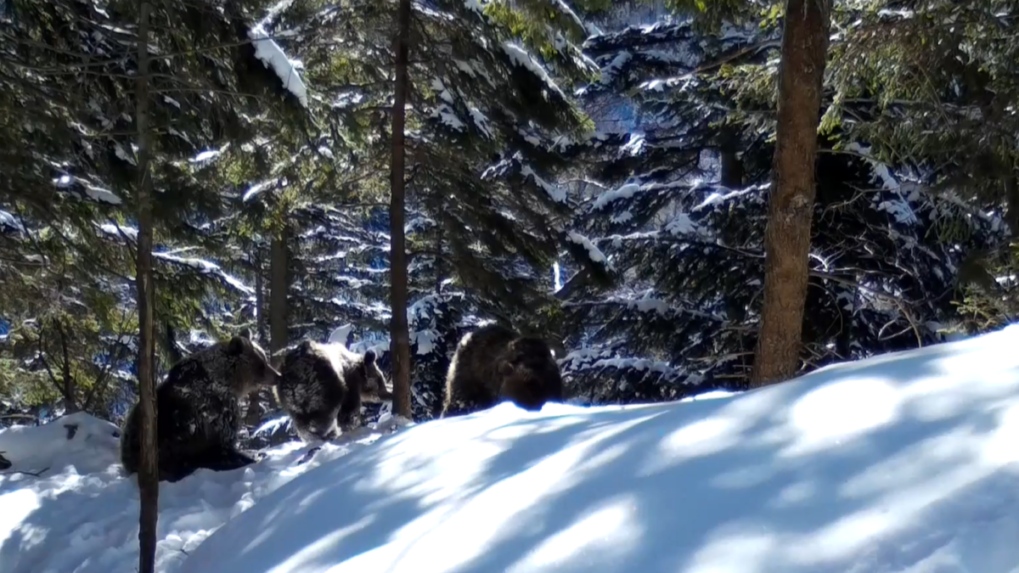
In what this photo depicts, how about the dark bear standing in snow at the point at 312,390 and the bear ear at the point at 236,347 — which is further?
the dark bear standing in snow at the point at 312,390

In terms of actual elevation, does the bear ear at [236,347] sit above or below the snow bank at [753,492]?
above

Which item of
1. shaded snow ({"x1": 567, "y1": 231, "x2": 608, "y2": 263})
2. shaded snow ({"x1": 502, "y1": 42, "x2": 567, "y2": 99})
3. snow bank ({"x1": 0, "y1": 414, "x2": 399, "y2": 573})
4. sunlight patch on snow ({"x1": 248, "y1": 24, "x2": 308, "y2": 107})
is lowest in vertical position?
snow bank ({"x1": 0, "y1": 414, "x2": 399, "y2": 573})

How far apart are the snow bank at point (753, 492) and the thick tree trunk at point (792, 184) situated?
3.05 m

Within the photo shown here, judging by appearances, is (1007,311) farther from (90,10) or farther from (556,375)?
(90,10)

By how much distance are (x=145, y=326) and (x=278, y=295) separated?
13.9 metres

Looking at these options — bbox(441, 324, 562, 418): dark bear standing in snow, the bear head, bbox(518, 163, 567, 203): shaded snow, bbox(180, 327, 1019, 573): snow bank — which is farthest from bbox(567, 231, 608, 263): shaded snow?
bbox(180, 327, 1019, 573): snow bank

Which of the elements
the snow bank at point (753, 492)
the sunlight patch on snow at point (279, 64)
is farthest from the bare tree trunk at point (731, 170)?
the snow bank at point (753, 492)

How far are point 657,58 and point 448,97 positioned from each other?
5543mm

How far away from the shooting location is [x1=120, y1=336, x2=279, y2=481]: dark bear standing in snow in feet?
31.1

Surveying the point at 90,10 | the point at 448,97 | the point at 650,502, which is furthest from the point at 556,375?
the point at 650,502

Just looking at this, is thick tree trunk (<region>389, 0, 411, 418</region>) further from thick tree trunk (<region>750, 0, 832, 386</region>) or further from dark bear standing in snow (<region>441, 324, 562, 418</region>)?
thick tree trunk (<region>750, 0, 832, 386</region>)

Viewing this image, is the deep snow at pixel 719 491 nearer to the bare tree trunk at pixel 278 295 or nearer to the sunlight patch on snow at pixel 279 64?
the sunlight patch on snow at pixel 279 64

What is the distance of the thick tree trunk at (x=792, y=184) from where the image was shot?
6.66 metres

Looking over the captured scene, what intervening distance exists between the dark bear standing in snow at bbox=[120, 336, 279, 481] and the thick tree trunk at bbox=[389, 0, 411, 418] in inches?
94.5
